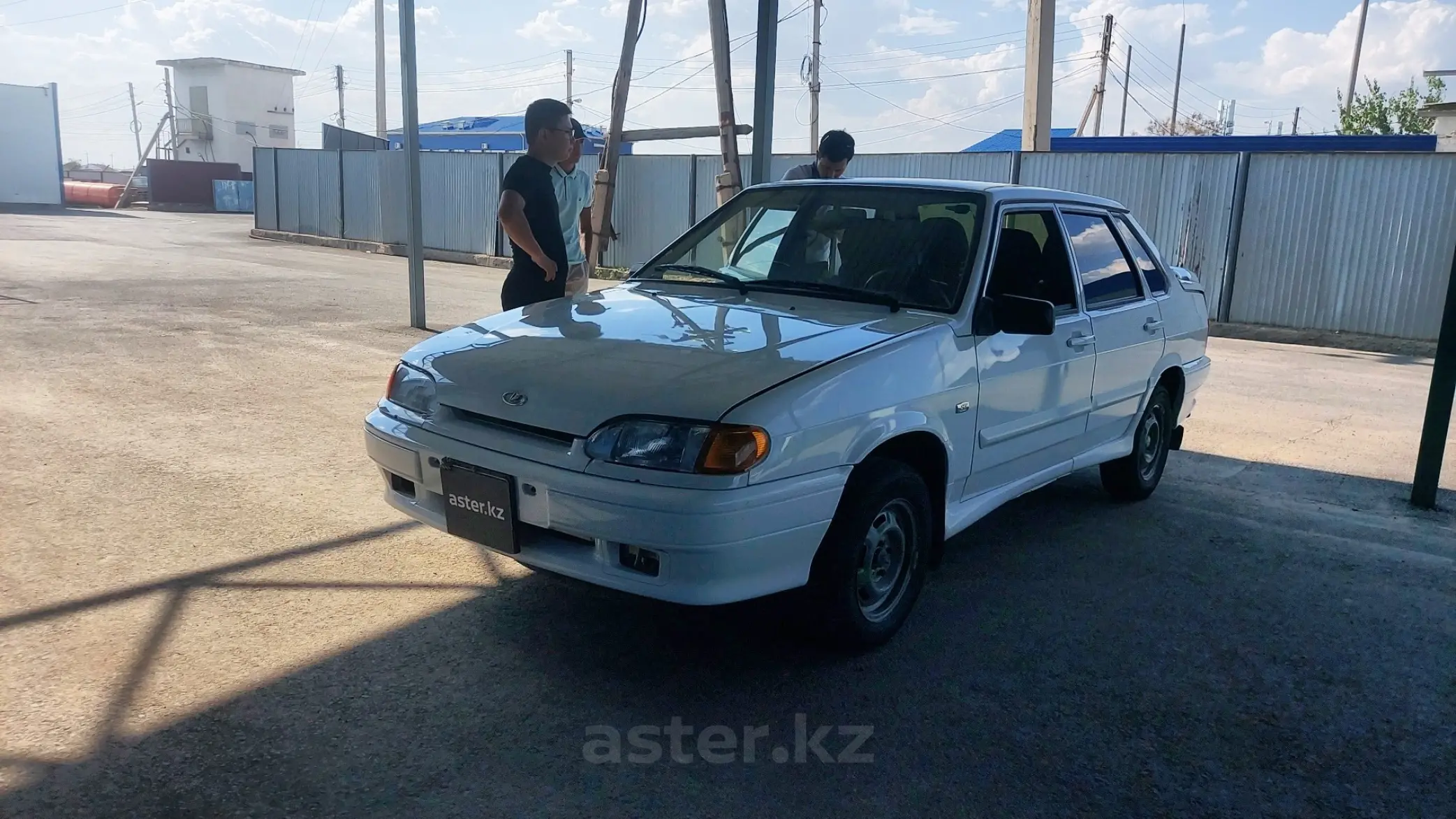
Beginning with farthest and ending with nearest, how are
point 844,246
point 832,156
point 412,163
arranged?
point 412,163
point 832,156
point 844,246

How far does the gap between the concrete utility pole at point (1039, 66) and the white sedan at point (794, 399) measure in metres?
9.67

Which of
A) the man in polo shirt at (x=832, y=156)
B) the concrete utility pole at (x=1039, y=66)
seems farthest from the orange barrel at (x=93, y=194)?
the man in polo shirt at (x=832, y=156)

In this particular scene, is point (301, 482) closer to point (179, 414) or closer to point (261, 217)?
point (179, 414)

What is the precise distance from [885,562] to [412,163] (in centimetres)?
851

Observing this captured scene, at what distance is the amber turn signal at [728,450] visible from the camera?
114 inches

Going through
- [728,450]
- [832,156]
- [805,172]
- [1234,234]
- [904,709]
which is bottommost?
[904,709]

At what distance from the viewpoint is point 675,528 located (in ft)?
9.44

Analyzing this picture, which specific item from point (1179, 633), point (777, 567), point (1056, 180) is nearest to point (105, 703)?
point (777, 567)

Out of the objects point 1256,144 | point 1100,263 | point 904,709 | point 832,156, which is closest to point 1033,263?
point 1100,263

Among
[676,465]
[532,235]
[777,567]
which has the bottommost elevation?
[777,567]

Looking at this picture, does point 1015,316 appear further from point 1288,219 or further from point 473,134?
point 473,134

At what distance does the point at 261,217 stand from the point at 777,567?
2803cm

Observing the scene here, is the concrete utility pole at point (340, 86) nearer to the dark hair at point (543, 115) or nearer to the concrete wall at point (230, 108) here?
the concrete wall at point (230, 108)

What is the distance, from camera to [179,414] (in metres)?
6.50
